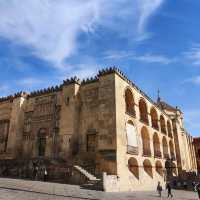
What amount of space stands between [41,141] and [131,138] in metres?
8.93

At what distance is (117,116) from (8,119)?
1384 centimetres

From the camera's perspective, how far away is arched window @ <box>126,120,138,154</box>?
720 inches

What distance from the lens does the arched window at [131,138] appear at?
18.3 m

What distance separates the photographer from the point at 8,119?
24891mm

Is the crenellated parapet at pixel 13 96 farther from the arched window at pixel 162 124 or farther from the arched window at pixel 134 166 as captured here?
the arched window at pixel 162 124

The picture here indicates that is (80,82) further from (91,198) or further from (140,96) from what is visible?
(91,198)

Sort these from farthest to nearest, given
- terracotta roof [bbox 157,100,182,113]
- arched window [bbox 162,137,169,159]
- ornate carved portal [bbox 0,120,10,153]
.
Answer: terracotta roof [bbox 157,100,182,113] → arched window [bbox 162,137,169,159] → ornate carved portal [bbox 0,120,10,153]

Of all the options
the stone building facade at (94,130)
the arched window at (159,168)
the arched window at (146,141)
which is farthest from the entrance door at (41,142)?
the arched window at (159,168)

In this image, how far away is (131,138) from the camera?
1891 centimetres

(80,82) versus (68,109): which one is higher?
(80,82)

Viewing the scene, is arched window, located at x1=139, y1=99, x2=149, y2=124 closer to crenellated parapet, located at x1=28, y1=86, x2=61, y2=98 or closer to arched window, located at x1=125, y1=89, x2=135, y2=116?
arched window, located at x1=125, y1=89, x2=135, y2=116

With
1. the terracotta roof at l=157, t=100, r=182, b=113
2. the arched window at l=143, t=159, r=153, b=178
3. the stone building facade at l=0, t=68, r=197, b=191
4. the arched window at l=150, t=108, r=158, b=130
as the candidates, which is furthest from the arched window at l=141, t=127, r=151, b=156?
the terracotta roof at l=157, t=100, r=182, b=113

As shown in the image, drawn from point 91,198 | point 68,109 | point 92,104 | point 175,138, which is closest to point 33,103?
point 68,109

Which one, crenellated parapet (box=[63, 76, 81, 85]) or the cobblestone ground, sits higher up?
crenellated parapet (box=[63, 76, 81, 85])
